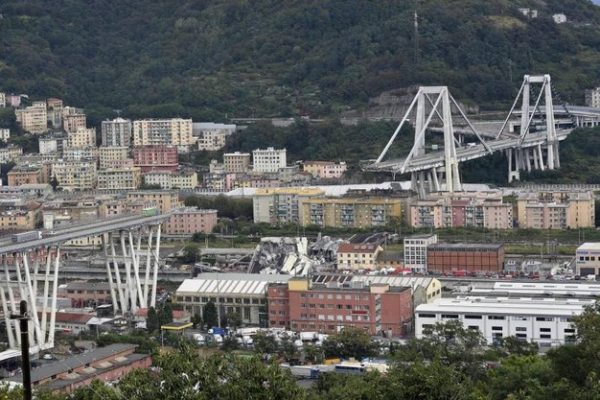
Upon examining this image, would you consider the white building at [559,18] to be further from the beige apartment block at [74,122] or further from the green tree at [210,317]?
the green tree at [210,317]

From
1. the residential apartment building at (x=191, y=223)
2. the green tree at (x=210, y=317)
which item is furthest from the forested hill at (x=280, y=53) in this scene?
the green tree at (x=210, y=317)

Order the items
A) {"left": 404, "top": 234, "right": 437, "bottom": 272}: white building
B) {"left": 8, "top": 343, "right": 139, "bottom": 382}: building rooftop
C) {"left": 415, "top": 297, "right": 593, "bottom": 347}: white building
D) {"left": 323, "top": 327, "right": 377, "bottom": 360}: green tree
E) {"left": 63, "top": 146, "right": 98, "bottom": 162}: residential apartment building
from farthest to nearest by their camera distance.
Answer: {"left": 63, "top": 146, "right": 98, "bottom": 162}: residential apartment building, {"left": 404, "top": 234, "right": 437, "bottom": 272}: white building, {"left": 415, "top": 297, "right": 593, "bottom": 347}: white building, {"left": 323, "top": 327, "right": 377, "bottom": 360}: green tree, {"left": 8, "top": 343, "right": 139, "bottom": 382}: building rooftop

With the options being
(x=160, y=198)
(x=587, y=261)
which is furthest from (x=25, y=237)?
(x=160, y=198)

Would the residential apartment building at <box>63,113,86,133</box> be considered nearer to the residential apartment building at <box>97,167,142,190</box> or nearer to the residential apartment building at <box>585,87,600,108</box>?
the residential apartment building at <box>97,167,142,190</box>

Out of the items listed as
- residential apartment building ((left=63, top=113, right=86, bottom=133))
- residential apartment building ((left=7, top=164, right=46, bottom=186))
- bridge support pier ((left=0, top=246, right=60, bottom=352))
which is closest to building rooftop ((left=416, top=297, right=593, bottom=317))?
bridge support pier ((left=0, top=246, right=60, bottom=352))

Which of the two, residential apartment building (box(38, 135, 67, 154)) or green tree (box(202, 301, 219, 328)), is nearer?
green tree (box(202, 301, 219, 328))

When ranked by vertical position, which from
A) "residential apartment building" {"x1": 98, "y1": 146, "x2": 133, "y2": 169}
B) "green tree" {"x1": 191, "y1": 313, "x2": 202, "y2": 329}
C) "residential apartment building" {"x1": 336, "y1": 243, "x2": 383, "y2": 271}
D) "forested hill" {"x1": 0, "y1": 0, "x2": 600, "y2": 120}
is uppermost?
"forested hill" {"x1": 0, "y1": 0, "x2": 600, "y2": 120}

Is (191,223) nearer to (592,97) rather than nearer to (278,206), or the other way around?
(278,206)
